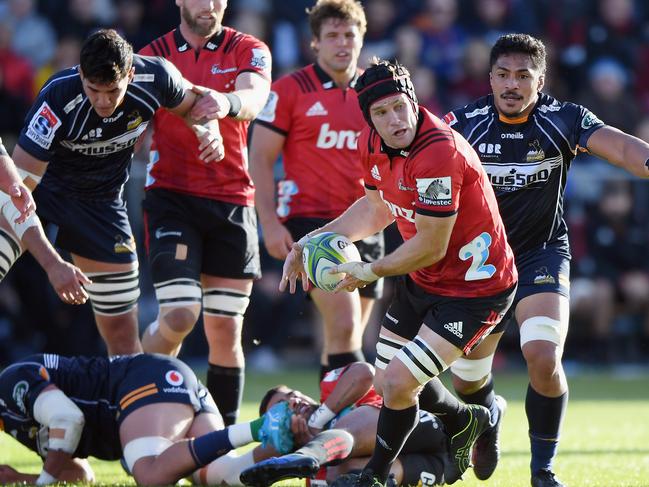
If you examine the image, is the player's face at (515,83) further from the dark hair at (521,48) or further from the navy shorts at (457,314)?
the navy shorts at (457,314)

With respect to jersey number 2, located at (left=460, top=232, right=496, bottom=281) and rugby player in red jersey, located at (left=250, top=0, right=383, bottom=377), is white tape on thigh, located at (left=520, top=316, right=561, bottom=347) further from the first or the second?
rugby player in red jersey, located at (left=250, top=0, right=383, bottom=377)

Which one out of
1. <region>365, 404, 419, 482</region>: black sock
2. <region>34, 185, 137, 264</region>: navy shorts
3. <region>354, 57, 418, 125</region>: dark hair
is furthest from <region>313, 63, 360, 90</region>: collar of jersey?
<region>365, 404, 419, 482</region>: black sock

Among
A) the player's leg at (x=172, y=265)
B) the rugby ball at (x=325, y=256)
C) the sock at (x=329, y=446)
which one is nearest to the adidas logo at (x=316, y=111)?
the player's leg at (x=172, y=265)

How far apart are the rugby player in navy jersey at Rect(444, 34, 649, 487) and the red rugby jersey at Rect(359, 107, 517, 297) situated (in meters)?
0.64

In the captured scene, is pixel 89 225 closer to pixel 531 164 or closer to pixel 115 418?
pixel 115 418

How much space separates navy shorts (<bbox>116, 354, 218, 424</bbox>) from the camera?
248 inches

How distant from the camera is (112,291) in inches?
302

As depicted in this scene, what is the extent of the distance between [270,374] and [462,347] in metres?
7.42

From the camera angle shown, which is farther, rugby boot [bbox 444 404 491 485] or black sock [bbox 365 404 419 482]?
rugby boot [bbox 444 404 491 485]

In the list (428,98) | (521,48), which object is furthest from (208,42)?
(428,98)

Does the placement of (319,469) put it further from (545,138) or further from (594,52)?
(594,52)

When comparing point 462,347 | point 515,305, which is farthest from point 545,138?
point 462,347

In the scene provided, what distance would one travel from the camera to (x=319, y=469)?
19.2 feet

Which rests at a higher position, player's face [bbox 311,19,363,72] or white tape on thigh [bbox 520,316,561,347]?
player's face [bbox 311,19,363,72]
